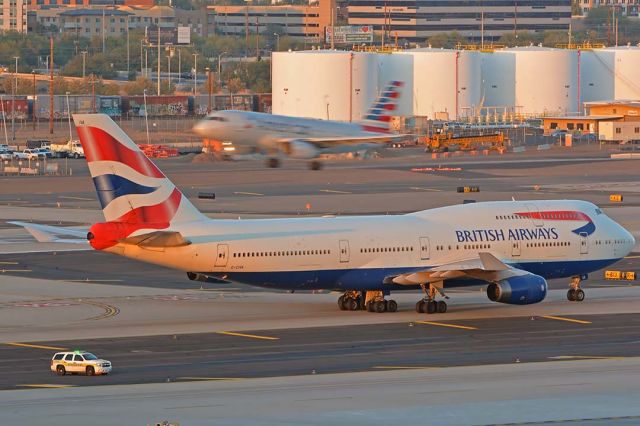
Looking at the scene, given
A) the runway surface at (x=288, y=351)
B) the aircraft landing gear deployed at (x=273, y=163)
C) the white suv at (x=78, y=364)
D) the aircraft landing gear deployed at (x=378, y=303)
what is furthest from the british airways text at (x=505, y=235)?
the aircraft landing gear deployed at (x=273, y=163)

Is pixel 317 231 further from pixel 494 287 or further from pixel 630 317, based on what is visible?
pixel 630 317

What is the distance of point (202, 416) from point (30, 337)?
59.1 ft

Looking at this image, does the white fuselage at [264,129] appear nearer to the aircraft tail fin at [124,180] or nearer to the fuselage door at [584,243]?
the fuselage door at [584,243]

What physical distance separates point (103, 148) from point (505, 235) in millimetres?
19745

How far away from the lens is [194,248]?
6669cm

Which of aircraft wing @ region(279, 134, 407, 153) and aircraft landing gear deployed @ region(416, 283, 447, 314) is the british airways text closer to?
aircraft landing gear deployed @ region(416, 283, 447, 314)

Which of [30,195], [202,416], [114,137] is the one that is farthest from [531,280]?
[30,195]

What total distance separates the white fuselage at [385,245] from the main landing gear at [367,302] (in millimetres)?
777

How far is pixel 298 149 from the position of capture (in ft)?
336

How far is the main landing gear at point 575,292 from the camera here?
73875 millimetres

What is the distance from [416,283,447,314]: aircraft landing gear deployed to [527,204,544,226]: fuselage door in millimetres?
6460

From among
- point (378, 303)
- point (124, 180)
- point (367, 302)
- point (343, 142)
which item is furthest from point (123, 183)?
point (343, 142)

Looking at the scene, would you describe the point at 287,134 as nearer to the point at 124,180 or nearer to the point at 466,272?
the point at 466,272

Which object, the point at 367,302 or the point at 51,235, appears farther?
the point at 367,302
